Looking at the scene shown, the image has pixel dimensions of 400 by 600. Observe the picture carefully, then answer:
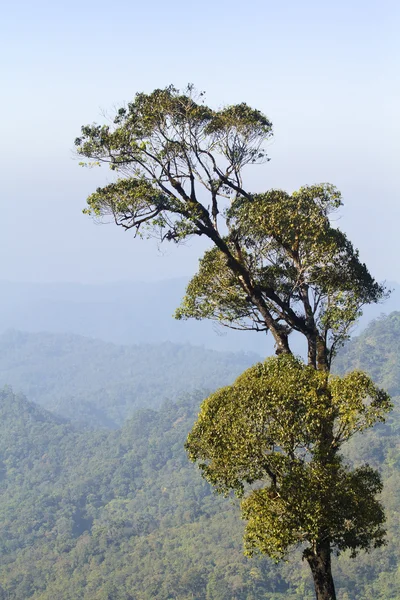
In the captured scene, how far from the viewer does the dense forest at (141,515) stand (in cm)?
5803

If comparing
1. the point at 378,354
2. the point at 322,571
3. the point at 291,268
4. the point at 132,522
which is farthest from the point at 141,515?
the point at 322,571

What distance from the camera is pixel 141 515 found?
291 feet

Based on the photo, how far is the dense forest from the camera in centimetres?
5803

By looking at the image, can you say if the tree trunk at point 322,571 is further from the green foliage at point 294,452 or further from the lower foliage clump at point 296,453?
the green foliage at point 294,452

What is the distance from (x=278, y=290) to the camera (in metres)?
10.6

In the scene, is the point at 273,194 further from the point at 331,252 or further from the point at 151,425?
the point at 151,425

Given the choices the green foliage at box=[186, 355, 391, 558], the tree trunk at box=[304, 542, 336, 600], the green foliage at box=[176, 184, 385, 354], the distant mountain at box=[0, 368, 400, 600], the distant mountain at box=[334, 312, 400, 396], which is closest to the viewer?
the green foliage at box=[186, 355, 391, 558]

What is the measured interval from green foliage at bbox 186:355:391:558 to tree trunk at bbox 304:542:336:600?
222mm

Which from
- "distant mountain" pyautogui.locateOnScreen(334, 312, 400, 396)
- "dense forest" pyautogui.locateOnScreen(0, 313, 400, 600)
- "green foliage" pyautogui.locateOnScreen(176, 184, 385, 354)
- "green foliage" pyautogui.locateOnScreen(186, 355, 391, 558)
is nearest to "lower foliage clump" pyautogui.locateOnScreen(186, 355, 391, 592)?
"green foliage" pyautogui.locateOnScreen(186, 355, 391, 558)

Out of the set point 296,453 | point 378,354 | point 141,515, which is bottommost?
point 141,515

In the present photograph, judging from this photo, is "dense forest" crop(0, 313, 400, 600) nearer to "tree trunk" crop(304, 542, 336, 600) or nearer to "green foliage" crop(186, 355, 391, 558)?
"tree trunk" crop(304, 542, 336, 600)

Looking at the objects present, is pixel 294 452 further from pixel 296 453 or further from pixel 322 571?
pixel 322 571

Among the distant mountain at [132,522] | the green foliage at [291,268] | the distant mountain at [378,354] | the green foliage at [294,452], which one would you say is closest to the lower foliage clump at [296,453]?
the green foliage at [294,452]

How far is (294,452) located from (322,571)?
61.4 inches
